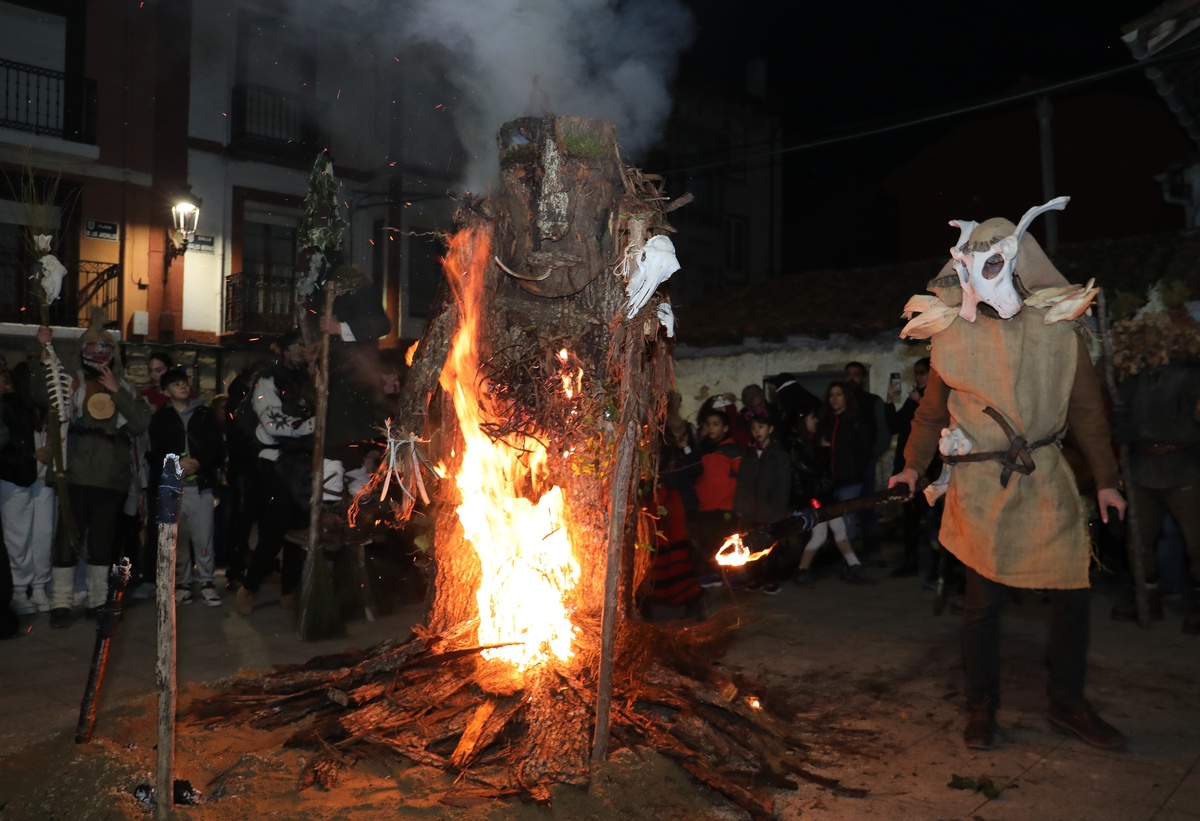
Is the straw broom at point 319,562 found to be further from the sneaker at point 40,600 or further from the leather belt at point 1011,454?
the leather belt at point 1011,454

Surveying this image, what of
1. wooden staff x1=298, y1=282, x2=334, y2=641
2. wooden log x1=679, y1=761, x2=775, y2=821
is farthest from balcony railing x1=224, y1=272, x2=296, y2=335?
wooden log x1=679, y1=761, x2=775, y2=821

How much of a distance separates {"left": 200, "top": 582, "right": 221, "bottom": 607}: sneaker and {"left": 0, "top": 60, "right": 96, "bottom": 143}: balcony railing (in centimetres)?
1324

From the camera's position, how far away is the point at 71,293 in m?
18.0

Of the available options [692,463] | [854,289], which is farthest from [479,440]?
[854,289]

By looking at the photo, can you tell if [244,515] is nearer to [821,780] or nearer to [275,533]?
[275,533]

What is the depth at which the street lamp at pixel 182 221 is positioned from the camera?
18.1 meters

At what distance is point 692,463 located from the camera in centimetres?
816

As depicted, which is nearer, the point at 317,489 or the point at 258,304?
the point at 317,489

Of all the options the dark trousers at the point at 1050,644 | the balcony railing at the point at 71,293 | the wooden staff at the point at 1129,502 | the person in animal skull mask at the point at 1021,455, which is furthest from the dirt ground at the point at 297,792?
the balcony railing at the point at 71,293

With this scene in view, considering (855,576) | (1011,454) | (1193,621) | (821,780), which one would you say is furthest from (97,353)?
(1193,621)

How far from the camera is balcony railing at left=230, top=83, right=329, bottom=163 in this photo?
19.3 meters

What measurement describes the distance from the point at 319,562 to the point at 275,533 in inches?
33.8

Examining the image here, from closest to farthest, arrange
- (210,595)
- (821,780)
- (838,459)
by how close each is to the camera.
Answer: (821,780)
(210,595)
(838,459)

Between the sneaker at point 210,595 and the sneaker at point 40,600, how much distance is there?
3.80 ft
